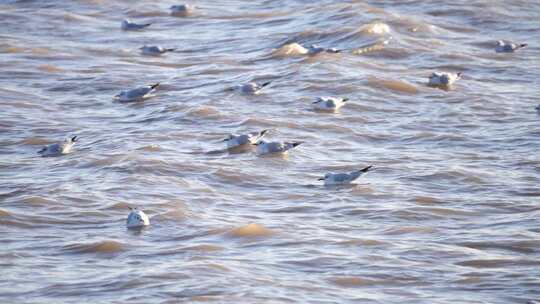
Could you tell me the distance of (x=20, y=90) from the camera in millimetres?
14172

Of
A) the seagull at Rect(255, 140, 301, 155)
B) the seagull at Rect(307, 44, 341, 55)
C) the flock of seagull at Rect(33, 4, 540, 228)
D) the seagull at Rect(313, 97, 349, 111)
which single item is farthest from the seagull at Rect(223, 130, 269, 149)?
the seagull at Rect(307, 44, 341, 55)

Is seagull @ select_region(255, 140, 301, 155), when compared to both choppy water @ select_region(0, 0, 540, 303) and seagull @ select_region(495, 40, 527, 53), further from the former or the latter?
seagull @ select_region(495, 40, 527, 53)

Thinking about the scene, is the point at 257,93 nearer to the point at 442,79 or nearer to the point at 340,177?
the point at 442,79

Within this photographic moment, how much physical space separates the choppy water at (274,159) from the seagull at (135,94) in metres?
0.10

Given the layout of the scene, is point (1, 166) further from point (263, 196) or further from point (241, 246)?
point (241, 246)

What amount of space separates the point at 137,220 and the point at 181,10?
9.83 metres

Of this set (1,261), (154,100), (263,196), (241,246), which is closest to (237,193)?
(263,196)

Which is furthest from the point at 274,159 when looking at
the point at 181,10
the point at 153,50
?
the point at 181,10

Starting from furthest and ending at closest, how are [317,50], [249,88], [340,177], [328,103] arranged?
[317,50] < [249,88] < [328,103] < [340,177]

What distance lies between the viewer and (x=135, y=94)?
13.7 meters

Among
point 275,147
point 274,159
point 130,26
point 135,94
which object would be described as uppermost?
point 130,26

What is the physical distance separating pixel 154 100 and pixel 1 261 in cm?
556

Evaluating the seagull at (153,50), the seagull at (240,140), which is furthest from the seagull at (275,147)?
the seagull at (153,50)

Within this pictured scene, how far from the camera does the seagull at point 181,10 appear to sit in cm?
1866
